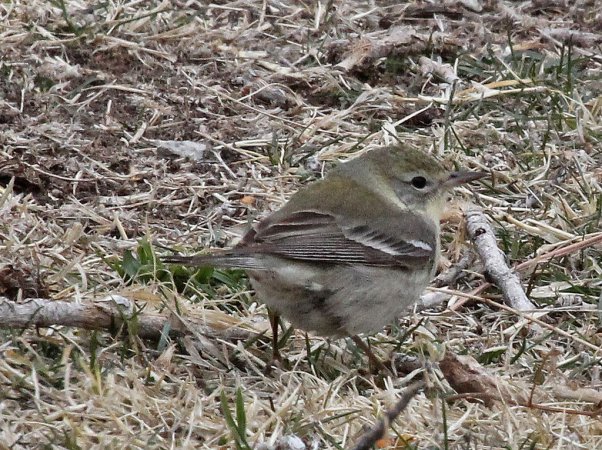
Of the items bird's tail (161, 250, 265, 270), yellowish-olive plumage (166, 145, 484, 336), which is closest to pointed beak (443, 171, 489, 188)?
→ yellowish-olive plumage (166, 145, 484, 336)

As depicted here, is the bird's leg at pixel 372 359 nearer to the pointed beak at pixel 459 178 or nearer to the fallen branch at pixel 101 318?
the fallen branch at pixel 101 318

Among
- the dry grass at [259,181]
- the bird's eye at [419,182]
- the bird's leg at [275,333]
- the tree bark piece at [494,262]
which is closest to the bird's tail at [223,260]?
the bird's leg at [275,333]

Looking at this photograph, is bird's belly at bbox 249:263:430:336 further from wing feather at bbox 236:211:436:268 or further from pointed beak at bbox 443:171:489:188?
pointed beak at bbox 443:171:489:188

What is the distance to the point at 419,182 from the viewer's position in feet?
19.0

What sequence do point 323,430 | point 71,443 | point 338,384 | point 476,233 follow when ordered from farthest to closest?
point 476,233
point 338,384
point 323,430
point 71,443

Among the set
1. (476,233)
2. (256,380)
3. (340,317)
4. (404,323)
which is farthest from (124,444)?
(476,233)

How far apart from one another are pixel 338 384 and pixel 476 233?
1.53 metres

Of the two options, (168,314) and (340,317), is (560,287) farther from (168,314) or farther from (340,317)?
(168,314)

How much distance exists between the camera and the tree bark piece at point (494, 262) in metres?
5.71

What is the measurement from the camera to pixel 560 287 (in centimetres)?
593

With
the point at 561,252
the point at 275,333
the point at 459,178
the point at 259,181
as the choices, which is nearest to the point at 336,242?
the point at 275,333

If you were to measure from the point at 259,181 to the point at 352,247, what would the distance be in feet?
5.39

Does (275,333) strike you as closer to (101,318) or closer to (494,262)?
(101,318)

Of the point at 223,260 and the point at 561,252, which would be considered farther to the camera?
the point at 561,252
